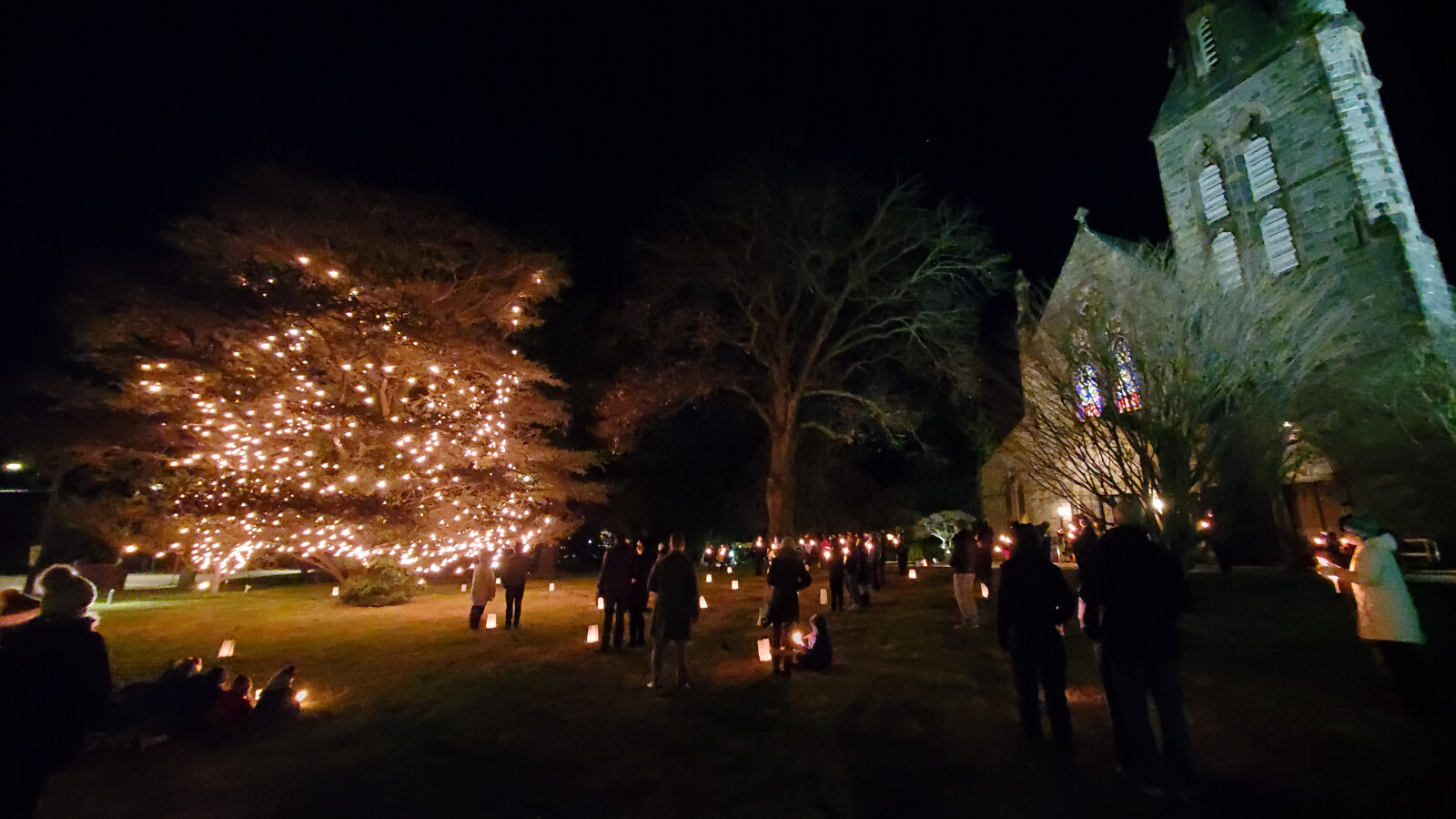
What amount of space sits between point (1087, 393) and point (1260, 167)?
756 inches

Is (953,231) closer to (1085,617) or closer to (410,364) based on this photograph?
(410,364)

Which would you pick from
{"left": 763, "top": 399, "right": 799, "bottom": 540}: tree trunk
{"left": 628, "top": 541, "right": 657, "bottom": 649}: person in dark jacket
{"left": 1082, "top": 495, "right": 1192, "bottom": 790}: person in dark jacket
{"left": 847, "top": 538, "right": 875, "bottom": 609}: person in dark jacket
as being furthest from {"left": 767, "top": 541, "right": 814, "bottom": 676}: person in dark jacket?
{"left": 763, "top": 399, "right": 799, "bottom": 540}: tree trunk

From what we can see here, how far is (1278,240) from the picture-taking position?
23.7 m

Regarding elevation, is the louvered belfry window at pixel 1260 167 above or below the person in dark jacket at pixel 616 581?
above

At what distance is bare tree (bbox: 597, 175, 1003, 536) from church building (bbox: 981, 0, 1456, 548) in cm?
301

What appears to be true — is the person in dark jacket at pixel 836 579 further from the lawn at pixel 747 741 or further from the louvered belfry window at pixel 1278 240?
the louvered belfry window at pixel 1278 240

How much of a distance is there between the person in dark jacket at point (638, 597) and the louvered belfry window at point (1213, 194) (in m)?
27.2

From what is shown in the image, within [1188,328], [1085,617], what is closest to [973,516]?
[1188,328]

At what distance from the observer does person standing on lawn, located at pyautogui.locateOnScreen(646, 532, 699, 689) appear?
23.1 feet

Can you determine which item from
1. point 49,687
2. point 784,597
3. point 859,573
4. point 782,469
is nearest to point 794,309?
point 782,469

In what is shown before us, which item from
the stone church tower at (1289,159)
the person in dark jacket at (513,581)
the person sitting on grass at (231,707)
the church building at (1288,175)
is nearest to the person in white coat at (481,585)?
the person in dark jacket at (513,581)

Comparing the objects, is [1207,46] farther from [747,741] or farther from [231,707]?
[231,707]

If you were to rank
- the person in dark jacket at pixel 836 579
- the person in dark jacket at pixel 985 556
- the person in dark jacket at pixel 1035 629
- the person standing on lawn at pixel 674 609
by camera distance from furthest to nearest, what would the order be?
1. the person in dark jacket at pixel 836 579
2. the person in dark jacket at pixel 985 556
3. the person standing on lawn at pixel 674 609
4. the person in dark jacket at pixel 1035 629

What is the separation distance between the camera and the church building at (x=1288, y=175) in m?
20.8
